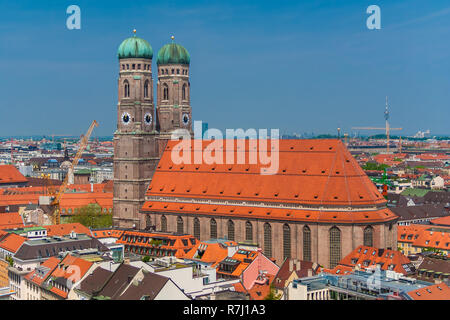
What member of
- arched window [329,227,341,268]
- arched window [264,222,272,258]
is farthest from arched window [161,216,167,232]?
arched window [329,227,341,268]

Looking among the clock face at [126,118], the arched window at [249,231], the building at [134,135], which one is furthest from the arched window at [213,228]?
the clock face at [126,118]

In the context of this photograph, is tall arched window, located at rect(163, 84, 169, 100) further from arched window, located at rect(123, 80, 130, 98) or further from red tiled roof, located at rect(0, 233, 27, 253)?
red tiled roof, located at rect(0, 233, 27, 253)

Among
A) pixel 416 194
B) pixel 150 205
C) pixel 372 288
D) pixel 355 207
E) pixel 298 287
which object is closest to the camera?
pixel 372 288

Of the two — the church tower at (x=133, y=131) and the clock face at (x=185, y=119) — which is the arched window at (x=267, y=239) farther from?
the clock face at (x=185, y=119)

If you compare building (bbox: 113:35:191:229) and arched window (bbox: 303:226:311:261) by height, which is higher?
building (bbox: 113:35:191:229)

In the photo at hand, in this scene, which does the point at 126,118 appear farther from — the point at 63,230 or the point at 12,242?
the point at 12,242

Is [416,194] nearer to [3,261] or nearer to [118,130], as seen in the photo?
[118,130]
